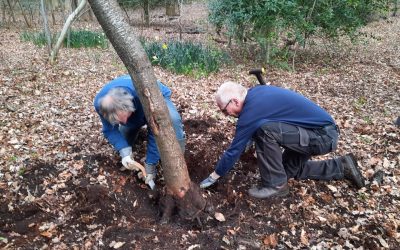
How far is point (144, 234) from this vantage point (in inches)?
107

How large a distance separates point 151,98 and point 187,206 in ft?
3.30

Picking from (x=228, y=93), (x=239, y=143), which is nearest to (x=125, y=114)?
(x=228, y=93)

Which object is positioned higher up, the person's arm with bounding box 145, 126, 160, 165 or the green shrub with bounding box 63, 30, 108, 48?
the green shrub with bounding box 63, 30, 108, 48

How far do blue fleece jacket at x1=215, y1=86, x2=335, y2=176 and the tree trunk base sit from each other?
0.32m

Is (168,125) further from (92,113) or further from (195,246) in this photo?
(92,113)

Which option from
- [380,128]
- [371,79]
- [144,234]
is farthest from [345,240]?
[371,79]

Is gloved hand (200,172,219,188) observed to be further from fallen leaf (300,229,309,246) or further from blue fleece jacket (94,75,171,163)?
fallen leaf (300,229,309,246)

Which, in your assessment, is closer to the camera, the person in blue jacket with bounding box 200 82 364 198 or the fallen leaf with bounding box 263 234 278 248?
the fallen leaf with bounding box 263 234 278 248

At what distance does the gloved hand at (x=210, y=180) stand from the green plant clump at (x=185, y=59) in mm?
3731

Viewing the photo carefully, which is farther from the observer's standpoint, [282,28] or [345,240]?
[282,28]

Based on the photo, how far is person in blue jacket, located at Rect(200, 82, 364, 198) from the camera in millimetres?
2924

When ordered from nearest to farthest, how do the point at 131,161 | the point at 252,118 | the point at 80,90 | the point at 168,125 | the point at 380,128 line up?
1. the point at 168,125
2. the point at 252,118
3. the point at 131,161
4. the point at 380,128
5. the point at 80,90

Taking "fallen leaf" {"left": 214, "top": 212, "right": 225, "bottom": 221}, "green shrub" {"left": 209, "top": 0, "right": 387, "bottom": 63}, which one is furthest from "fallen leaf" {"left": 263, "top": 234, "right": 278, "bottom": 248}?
"green shrub" {"left": 209, "top": 0, "right": 387, "bottom": 63}

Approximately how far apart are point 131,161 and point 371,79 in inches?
229
